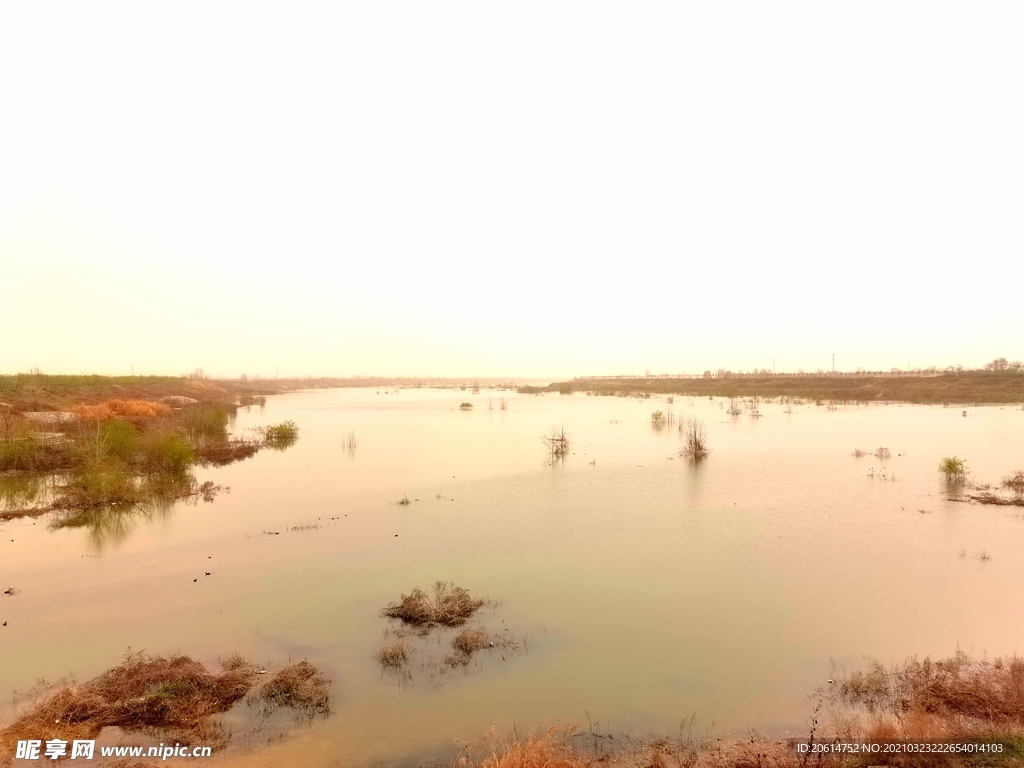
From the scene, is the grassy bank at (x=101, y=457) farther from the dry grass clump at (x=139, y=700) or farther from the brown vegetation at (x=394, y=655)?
the brown vegetation at (x=394, y=655)

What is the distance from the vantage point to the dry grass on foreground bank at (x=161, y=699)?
5.65 meters

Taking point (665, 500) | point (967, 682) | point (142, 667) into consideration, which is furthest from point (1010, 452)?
point (142, 667)

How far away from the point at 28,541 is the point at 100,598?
4.94m

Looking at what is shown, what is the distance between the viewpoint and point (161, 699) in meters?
6.11

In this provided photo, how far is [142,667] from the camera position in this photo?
6773 millimetres

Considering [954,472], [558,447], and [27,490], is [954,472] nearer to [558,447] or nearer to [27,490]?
[558,447]

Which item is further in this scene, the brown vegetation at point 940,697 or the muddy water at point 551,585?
the muddy water at point 551,585

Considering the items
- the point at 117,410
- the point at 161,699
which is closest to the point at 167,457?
the point at 117,410

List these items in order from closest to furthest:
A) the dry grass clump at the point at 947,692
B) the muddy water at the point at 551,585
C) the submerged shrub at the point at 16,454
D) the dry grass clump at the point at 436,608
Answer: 1. the dry grass clump at the point at 947,692
2. the muddy water at the point at 551,585
3. the dry grass clump at the point at 436,608
4. the submerged shrub at the point at 16,454

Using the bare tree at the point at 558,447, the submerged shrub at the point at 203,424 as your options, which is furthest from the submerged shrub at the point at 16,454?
the bare tree at the point at 558,447

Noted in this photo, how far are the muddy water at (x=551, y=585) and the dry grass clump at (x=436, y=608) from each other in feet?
1.27

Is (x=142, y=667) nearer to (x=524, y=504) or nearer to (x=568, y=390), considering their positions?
(x=524, y=504)

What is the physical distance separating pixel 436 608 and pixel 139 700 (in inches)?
154

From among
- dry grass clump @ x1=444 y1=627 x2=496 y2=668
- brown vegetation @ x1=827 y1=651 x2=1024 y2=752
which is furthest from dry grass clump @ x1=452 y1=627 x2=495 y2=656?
brown vegetation @ x1=827 y1=651 x2=1024 y2=752
